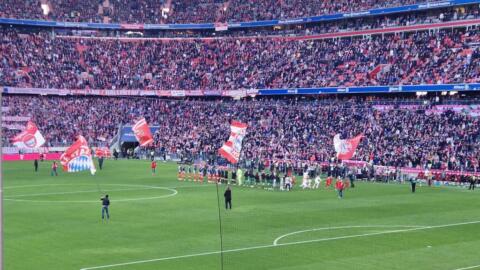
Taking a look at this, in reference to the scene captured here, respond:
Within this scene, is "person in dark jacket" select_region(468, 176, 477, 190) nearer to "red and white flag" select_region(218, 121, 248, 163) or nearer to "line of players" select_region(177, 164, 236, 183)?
"line of players" select_region(177, 164, 236, 183)

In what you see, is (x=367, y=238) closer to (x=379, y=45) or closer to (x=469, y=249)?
(x=469, y=249)

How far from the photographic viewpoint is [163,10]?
110562 mm

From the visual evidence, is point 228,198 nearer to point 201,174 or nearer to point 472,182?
point 201,174

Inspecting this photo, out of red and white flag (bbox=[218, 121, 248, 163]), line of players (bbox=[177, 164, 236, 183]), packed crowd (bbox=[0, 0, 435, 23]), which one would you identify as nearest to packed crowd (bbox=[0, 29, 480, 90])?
packed crowd (bbox=[0, 0, 435, 23])

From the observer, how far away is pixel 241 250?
94.7 feet

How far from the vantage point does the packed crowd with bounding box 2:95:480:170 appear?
208 feet

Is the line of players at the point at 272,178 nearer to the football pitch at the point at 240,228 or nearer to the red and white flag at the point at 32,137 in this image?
the football pitch at the point at 240,228

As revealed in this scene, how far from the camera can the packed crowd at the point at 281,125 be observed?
6344 cm

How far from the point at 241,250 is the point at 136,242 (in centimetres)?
454

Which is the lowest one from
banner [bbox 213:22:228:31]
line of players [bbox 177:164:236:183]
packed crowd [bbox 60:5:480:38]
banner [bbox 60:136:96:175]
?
line of players [bbox 177:164:236:183]

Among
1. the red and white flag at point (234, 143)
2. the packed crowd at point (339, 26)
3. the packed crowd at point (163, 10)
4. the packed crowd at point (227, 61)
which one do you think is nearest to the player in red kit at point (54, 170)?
the red and white flag at point (234, 143)

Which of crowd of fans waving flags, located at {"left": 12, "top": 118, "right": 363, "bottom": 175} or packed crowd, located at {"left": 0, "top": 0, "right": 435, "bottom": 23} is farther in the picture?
packed crowd, located at {"left": 0, "top": 0, "right": 435, "bottom": 23}

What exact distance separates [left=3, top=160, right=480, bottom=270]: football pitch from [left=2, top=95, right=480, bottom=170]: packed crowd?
11.5 meters

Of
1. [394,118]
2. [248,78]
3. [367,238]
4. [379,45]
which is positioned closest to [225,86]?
[248,78]
